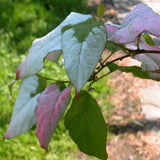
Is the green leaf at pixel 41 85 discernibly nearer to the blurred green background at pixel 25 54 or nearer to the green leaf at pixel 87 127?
the green leaf at pixel 87 127

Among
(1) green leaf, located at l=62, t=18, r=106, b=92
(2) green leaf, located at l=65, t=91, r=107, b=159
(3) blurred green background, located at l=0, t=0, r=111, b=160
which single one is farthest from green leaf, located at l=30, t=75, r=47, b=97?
(3) blurred green background, located at l=0, t=0, r=111, b=160

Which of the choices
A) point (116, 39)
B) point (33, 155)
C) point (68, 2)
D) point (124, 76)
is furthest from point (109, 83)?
point (116, 39)

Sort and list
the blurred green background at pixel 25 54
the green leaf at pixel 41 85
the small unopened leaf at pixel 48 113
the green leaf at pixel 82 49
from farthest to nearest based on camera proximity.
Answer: the blurred green background at pixel 25 54, the green leaf at pixel 41 85, the small unopened leaf at pixel 48 113, the green leaf at pixel 82 49

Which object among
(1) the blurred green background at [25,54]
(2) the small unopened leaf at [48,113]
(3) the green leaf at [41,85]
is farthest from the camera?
(1) the blurred green background at [25,54]

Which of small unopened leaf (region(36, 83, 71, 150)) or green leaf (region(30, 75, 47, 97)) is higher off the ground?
small unopened leaf (region(36, 83, 71, 150))

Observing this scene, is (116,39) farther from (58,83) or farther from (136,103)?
(136,103)

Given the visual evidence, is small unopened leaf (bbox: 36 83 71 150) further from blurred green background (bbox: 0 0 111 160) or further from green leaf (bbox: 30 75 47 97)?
blurred green background (bbox: 0 0 111 160)

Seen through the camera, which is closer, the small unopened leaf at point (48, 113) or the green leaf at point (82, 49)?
the green leaf at point (82, 49)

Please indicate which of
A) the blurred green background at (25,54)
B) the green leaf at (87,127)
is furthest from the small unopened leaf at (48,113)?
the blurred green background at (25,54)
